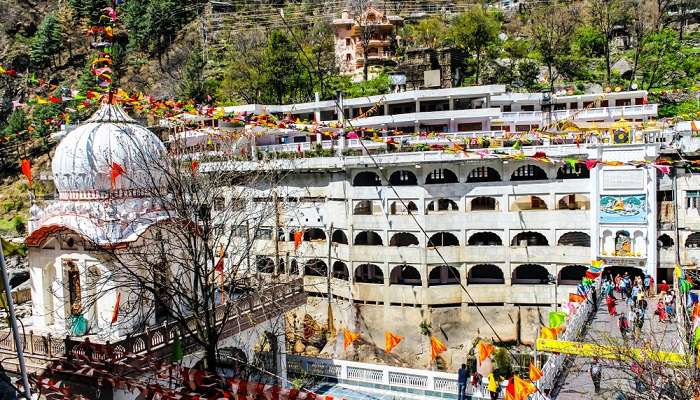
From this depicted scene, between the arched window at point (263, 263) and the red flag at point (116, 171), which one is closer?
the red flag at point (116, 171)

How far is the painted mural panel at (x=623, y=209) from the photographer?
30766 mm

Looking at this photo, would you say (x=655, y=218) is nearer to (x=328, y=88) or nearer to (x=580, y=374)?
(x=580, y=374)

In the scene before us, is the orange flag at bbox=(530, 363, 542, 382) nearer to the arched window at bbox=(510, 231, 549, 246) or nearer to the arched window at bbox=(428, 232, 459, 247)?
the arched window at bbox=(428, 232, 459, 247)

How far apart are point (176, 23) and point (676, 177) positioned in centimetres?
6004

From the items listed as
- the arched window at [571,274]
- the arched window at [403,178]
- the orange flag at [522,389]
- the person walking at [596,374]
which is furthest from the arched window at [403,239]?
the orange flag at [522,389]

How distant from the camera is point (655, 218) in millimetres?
30656

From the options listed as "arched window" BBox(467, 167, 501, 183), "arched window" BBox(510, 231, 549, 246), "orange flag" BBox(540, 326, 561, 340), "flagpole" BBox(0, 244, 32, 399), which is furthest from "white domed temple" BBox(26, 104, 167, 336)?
"arched window" BBox(510, 231, 549, 246)

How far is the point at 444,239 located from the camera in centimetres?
3494

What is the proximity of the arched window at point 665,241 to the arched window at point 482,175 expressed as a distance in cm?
829

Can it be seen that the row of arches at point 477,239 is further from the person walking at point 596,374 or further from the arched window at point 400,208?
the person walking at point 596,374

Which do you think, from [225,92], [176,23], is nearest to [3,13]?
[176,23]

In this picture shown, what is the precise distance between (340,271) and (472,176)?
29.7 ft

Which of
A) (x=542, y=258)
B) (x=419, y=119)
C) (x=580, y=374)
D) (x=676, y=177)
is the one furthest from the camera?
(x=419, y=119)

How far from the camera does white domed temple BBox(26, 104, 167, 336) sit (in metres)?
17.9
